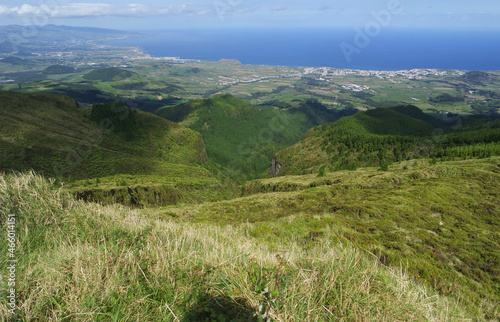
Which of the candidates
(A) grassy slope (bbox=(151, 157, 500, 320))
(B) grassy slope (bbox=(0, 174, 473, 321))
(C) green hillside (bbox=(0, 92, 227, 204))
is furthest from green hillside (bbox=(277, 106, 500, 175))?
(B) grassy slope (bbox=(0, 174, 473, 321))

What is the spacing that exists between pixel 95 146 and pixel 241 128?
101521 millimetres

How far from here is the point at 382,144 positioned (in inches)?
2525

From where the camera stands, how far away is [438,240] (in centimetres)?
998

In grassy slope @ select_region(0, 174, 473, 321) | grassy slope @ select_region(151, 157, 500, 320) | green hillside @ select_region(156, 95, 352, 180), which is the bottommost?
green hillside @ select_region(156, 95, 352, 180)

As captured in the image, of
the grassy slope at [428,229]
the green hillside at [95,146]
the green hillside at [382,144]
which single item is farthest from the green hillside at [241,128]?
the grassy slope at [428,229]

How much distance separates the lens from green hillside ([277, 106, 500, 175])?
4636 centimetres

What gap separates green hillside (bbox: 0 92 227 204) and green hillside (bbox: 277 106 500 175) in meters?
32.4

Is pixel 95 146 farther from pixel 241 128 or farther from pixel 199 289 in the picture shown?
pixel 241 128

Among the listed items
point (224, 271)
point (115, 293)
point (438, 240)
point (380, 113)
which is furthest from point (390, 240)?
point (380, 113)

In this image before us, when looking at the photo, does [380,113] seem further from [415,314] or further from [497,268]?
[415,314]

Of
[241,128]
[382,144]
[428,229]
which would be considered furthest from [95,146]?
[241,128]

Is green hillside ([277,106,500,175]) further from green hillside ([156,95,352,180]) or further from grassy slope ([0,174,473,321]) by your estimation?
green hillside ([156,95,352,180])

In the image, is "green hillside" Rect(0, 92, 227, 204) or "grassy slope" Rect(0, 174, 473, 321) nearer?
"grassy slope" Rect(0, 174, 473, 321)

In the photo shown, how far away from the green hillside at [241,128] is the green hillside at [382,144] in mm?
44078
